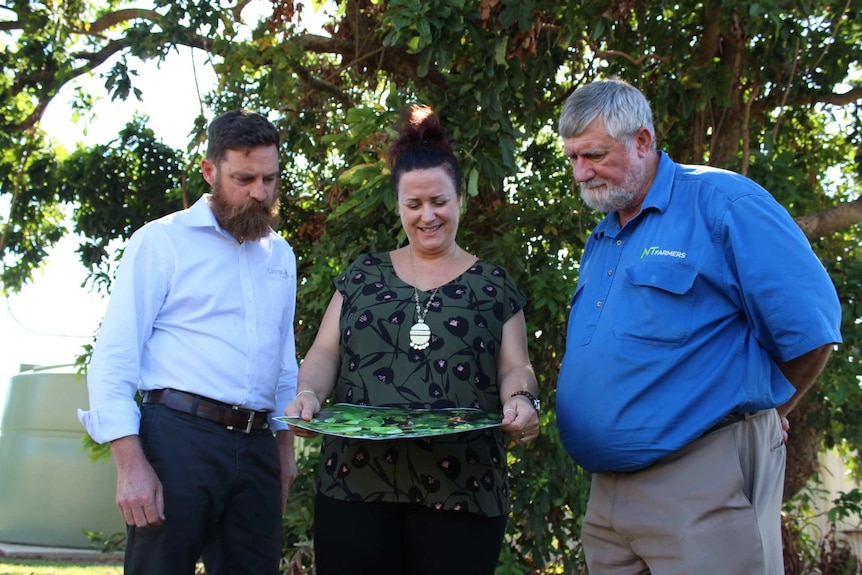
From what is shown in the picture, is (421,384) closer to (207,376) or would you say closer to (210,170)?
(207,376)

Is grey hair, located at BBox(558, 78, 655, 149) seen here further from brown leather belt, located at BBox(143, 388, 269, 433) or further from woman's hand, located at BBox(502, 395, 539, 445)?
brown leather belt, located at BBox(143, 388, 269, 433)

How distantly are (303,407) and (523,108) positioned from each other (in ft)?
10.6

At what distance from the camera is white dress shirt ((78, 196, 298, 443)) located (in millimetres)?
2668

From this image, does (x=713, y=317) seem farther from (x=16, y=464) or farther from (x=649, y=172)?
(x=16, y=464)

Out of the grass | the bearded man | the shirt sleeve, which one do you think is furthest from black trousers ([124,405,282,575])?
the grass

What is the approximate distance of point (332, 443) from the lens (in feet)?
9.12

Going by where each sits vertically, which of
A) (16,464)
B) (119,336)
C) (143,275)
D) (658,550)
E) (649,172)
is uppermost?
(649,172)

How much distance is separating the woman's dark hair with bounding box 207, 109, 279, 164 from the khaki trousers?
1.48 m

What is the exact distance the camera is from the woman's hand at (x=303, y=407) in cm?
252

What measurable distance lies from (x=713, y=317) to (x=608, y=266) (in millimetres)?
345

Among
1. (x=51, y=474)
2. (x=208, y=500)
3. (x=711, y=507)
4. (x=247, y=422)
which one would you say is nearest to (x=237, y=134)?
(x=247, y=422)

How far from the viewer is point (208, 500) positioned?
269 cm

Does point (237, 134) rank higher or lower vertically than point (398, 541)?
higher

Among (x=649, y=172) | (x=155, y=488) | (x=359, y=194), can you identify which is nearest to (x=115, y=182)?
(x=359, y=194)
